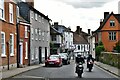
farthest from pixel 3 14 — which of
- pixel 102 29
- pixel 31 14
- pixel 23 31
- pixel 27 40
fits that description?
pixel 102 29

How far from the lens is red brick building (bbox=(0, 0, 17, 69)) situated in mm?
29484

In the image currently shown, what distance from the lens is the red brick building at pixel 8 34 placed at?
2948 cm

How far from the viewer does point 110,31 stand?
7406cm

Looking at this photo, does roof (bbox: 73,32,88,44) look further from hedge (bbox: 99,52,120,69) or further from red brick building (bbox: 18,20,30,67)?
red brick building (bbox: 18,20,30,67)

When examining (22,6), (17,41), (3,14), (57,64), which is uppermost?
(22,6)

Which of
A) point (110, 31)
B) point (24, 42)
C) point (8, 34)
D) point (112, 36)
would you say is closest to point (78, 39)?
point (112, 36)

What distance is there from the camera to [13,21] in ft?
110

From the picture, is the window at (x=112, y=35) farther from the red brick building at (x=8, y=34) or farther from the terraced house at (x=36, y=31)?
the red brick building at (x=8, y=34)

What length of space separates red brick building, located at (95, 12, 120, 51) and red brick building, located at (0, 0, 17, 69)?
42.2 meters

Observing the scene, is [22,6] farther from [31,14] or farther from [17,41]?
[17,41]

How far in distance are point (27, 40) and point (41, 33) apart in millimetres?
13310

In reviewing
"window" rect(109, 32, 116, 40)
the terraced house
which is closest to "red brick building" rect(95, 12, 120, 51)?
"window" rect(109, 32, 116, 40)

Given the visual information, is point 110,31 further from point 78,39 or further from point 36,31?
point 78,39

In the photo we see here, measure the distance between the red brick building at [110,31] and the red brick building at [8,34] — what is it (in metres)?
42.2
